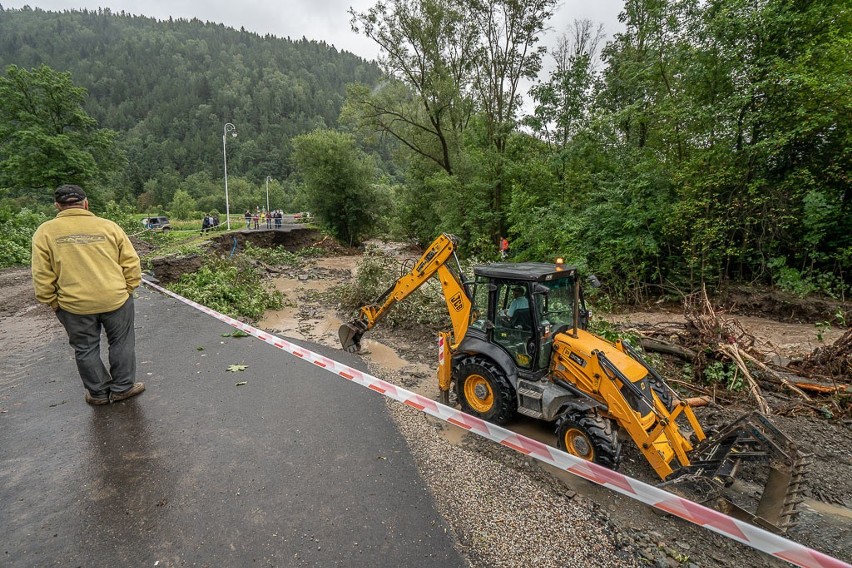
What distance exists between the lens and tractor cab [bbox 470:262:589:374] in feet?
14.4

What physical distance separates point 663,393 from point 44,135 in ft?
114

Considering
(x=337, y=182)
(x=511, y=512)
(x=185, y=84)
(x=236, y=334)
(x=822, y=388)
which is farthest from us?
(x=185, y=84)

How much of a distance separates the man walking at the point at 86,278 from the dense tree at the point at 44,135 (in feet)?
93.8

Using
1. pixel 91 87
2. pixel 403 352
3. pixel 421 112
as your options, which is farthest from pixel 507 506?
pixel 91 87

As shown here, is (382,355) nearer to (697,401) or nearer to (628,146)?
(697,401)

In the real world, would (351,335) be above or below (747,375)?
below

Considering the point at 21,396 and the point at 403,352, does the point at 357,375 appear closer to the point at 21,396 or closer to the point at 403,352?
the point at 403,352

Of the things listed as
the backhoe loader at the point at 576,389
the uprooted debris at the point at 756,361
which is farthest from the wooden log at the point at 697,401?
the backhoe loader at the point at 576,389

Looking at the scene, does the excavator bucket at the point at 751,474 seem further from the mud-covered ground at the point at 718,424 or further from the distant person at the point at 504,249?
the distant person at the point at 504,249

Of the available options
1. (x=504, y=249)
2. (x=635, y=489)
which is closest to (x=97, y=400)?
(x=635, y=489)

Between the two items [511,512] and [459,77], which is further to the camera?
[459,77]

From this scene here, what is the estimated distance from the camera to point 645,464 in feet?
13.6

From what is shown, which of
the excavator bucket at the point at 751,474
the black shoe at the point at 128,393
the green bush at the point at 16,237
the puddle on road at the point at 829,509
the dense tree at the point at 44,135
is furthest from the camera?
the dense tree at the point at 44,135

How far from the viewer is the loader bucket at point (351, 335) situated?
24.1 feet
